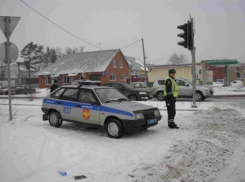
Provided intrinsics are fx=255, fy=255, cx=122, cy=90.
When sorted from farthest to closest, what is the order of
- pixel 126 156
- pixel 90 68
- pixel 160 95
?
pixel 90 68 < pixel 160 95 < pixel 126 156

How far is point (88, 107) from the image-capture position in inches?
298

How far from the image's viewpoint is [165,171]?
4562 mm

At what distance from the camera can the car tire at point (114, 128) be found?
6.84 meters

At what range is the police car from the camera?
686cm

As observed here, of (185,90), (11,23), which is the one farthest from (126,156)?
(185,90)

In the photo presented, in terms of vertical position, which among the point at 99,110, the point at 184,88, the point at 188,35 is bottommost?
the point at 99,110

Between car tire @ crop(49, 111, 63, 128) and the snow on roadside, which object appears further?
car tire @ crop(49, 111, 63, 128)

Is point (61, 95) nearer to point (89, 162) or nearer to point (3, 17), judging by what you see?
point (3, 17)

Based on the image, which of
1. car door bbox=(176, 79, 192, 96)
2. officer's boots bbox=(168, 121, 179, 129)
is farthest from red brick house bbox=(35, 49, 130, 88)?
officer's boots bbox=(168, 121, 179, 129)

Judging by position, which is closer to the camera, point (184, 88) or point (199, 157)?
point (199, 157)

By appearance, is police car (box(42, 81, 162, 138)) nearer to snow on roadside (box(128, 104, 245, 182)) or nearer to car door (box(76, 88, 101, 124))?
car door (box(76, 88, 101, 124))

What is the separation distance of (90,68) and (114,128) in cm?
3596

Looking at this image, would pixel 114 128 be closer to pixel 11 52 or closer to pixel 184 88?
pixel 11 52

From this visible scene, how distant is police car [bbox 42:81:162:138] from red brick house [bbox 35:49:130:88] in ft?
106
